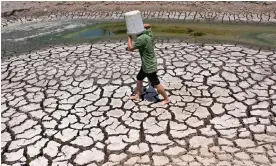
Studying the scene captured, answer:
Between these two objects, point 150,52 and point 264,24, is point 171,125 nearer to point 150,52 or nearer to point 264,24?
point 150,52

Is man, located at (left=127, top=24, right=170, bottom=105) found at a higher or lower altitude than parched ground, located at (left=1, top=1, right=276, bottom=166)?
higher

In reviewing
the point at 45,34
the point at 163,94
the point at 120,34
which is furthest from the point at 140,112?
the point at 45,34

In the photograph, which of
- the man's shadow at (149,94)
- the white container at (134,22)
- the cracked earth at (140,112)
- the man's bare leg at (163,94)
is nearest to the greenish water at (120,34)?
the cracked earth at (140,112)

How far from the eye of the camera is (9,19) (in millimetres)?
11508

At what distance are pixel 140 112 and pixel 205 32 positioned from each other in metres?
4.57

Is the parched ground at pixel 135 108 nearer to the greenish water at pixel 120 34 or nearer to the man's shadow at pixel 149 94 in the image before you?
the man's shadow at pixel 149 94

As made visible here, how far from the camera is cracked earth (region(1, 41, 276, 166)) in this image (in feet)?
13.7

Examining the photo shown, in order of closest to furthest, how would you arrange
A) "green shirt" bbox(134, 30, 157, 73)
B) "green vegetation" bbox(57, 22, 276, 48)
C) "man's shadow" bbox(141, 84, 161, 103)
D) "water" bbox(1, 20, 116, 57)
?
"green shirt" bbox(134, 30, 157, 73) < "man's shadow" bbox(141, 84, 161, 103) < "green vegetation" bbox(57, 22, 276, 48) < "water" bbox(1, 20, 116, 57)

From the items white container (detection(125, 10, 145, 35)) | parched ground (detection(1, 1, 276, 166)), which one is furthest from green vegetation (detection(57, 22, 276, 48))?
white container (detection(125, 10, 145, 35))

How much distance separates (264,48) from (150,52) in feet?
11.7

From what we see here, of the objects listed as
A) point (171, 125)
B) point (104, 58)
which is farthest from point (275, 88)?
point (104, 58)

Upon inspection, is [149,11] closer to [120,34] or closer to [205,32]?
[120,34]

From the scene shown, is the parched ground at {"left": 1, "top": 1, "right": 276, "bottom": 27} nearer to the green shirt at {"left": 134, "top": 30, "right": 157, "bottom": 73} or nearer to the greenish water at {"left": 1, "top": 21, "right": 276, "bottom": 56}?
the greenish water at {"left": 1, "top": 21, "right": 276, "bottom": 56}

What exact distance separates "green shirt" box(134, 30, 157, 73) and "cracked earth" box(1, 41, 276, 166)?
0.65 metres
